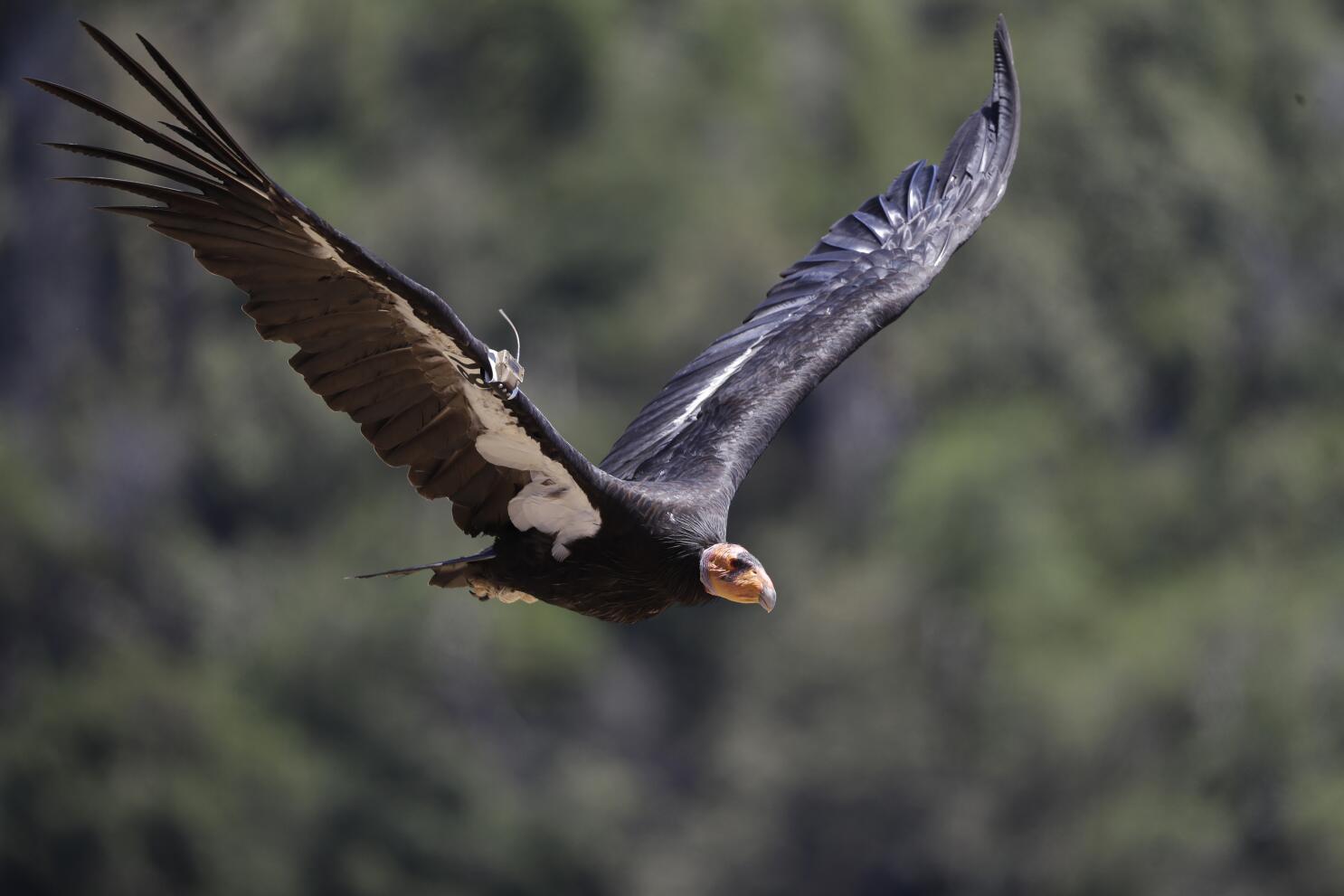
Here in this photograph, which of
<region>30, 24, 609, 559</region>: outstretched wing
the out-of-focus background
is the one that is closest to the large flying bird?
<region>30, 24, 609, 559</region>: outstretched wing

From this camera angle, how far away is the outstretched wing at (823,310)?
456 inches

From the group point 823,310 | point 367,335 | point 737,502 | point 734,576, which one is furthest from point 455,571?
point 737,502

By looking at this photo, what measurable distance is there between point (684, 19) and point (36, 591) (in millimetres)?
27881

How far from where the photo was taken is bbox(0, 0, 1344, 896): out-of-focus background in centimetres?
5156

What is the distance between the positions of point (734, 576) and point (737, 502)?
48147 millimetres

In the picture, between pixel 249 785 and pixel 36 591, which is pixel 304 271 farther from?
pixel 36 591

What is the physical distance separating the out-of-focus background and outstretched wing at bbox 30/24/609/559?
1598 inches

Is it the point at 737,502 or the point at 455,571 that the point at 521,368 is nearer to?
the point at 455,571

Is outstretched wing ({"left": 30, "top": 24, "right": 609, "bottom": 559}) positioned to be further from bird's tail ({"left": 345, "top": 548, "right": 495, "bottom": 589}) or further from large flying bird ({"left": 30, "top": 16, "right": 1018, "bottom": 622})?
bird's tail ({"left": 345, "top": 548, "right": 495, "bottom": 589})

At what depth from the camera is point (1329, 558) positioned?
5519 centimetres

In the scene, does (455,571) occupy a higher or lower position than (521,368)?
lower

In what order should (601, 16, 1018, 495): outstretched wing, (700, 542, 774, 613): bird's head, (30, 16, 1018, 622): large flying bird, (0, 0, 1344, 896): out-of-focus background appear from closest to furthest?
(30, 16, 1018, 622): large flying bird
(700, 542, 774, 613): bird's head
(601, 16, 1018, 495): outstretched wing
(0, 0, 1344, 896): out-of-focus background

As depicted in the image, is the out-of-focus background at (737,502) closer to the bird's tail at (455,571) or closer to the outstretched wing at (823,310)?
the outstretched wing at (823,310)

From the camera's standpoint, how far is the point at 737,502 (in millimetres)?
57906
